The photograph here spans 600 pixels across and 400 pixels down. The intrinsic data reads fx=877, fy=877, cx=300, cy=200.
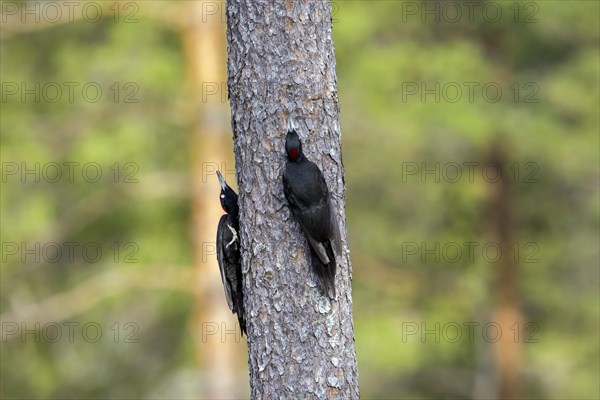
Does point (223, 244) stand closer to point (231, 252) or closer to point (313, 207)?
point (231, 252)

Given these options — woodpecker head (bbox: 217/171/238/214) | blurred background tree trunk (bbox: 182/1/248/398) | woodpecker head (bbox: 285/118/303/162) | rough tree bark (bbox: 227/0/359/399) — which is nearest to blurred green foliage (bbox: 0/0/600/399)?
blurred background tree trunk (bbox: 182/1/248/398)

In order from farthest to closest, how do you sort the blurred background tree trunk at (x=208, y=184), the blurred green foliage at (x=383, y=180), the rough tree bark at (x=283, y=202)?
1. the blurred green foliage at (x=383, y=180)
2. the blurred background tree trunk at (x=208, y=184)
3. the rough tree bark at (x=283, y=202)

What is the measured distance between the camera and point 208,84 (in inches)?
406

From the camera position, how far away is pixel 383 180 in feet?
47.6

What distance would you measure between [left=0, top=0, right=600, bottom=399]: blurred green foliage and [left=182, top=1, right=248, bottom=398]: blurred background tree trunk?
0.36 meters

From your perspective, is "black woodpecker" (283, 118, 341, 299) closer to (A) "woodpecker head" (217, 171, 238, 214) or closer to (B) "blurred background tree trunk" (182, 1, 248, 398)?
(A) "woodpecker head" (217, 171, 238, 214)

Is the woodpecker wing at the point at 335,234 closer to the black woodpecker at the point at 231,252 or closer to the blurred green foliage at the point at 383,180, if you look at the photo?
the black woodpecker at the point at 231,252

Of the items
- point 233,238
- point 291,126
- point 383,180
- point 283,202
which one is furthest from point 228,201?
point 383,180

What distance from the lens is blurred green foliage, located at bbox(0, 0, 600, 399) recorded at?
10734 mm

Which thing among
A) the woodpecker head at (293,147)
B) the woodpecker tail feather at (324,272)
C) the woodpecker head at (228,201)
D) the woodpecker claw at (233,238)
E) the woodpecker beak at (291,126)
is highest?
the woodpecker beak at (291,126)

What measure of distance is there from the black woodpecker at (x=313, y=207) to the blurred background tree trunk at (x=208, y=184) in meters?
6.30

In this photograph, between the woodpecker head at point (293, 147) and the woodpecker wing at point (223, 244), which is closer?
the woodpecker head at point (293, 147)

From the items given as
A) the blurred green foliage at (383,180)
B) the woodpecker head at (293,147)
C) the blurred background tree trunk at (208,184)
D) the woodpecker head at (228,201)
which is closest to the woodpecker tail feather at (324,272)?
the woodpecker head at (293,147)

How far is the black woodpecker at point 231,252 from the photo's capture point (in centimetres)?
441
